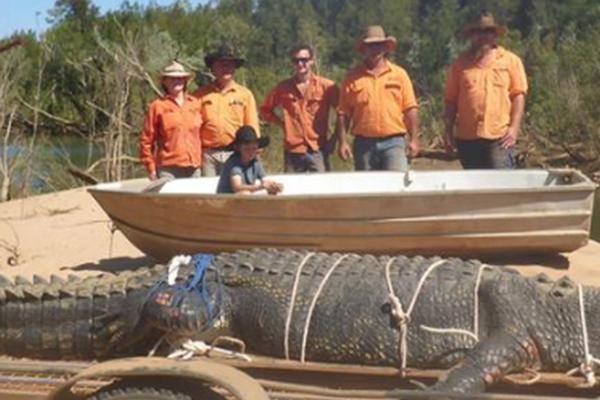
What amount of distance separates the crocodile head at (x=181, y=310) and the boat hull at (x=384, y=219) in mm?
2264

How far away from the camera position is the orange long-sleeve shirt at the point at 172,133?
721 centimetres

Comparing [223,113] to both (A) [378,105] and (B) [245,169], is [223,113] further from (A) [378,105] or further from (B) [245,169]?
(A) [378,105]

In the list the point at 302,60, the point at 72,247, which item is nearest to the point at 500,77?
the point at 302,60

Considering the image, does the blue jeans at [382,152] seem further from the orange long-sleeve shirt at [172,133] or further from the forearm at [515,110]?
the orange long-sleeve shirt at [172,133]

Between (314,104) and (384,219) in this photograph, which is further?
(314,104)

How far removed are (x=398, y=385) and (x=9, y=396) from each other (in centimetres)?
149

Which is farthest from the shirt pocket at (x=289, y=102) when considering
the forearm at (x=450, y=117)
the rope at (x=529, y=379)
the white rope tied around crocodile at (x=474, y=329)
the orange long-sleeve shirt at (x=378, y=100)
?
the rope at (x=529, y=379)

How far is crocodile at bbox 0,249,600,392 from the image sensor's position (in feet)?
13.6

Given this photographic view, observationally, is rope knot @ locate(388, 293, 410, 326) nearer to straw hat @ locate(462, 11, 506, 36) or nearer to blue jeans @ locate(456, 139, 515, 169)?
blue jeans @ locate(456, 139, 515, 169)

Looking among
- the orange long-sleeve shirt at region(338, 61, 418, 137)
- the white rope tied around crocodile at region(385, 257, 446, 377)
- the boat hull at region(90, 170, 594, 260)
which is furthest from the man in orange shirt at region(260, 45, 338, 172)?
the white rope tied around crocodile at region(385, 257, 446, 377)

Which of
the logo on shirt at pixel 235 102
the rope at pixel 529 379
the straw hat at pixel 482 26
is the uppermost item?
the straw hat at pixel 482 26

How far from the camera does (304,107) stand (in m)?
7.61

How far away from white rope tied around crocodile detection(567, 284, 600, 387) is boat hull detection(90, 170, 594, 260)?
2462 millimetres

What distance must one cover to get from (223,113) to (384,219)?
1499 mm
